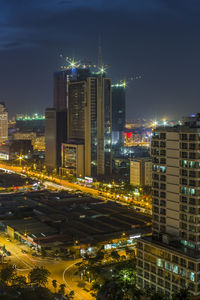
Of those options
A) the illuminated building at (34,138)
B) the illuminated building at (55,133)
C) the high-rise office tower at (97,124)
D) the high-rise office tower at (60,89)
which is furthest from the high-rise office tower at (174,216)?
the illuminated building at (34,138)

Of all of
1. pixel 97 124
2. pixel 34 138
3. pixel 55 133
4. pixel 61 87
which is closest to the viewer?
pixel 97 124

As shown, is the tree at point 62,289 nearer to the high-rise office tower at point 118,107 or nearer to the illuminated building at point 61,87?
the high-rise office tower at point 118,107

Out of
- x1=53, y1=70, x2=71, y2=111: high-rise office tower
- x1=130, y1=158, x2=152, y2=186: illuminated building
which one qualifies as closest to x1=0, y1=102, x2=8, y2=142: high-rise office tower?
x1=53, y1=70, x2=71, y2=111: high-rise office tower

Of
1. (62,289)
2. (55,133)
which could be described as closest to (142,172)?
(55,133)

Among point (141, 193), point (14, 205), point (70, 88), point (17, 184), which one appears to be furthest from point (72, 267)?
point (70, 88)

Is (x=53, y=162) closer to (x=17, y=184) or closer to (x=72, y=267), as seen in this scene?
(x=17, y=184)

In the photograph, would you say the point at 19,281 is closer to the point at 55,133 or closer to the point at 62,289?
the point at 62,289
